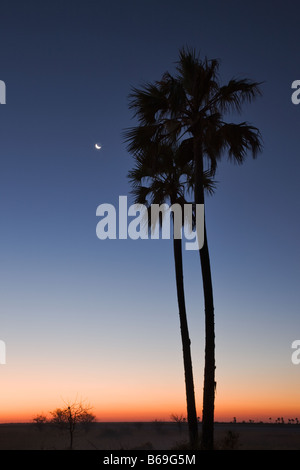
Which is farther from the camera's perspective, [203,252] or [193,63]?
[193,63]

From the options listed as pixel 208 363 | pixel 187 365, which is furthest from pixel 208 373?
pixel 187 365

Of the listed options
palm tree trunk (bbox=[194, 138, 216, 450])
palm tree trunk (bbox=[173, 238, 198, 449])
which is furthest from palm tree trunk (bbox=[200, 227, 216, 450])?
palm tree trunk (bbox=[173, 238, 198, 449])

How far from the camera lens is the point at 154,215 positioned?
20.5m

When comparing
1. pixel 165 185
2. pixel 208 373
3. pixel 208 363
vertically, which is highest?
pixel 165 185

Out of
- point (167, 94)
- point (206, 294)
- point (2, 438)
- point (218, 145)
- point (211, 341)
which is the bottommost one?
point (2, 438)

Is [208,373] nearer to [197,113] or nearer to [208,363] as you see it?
[208,363]

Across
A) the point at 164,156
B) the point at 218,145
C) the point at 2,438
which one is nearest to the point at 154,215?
the point at 164,156

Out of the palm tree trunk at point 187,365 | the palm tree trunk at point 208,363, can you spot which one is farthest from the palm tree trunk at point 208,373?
the palm tree trunk at point 187,365

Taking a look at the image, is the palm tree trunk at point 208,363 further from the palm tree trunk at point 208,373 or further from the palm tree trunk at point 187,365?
the palm tree trunk at point 187,365

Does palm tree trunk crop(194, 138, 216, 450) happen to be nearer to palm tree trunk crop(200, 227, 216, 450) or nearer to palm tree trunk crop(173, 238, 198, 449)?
palm tree trunk crop(200, 227, 216, 450)

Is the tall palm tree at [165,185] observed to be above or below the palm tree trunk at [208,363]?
above

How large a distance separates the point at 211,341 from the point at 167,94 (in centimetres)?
944
